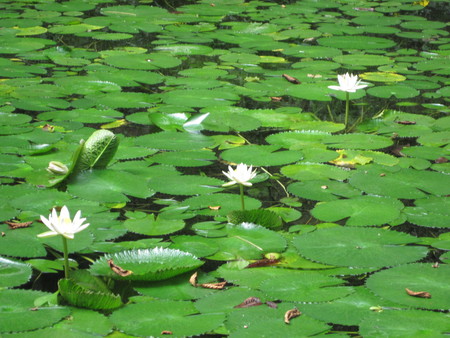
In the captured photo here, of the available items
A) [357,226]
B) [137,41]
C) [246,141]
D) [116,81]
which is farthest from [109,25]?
[357,226]

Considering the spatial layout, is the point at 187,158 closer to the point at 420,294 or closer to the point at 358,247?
the point at 358,247

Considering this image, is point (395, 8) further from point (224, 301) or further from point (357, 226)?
point (224, 301)

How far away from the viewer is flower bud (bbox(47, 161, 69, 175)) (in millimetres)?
2572

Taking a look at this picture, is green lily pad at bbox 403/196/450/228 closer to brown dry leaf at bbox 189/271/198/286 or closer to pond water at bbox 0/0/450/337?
pond water at bbox 0/0/450/337

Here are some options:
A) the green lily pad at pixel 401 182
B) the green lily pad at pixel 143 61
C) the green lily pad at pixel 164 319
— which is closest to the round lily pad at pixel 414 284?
the green lily pad at pixel 164 319

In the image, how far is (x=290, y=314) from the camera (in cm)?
175

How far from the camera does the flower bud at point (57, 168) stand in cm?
257

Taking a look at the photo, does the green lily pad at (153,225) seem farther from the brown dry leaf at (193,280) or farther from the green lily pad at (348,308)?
the green lily pad at (348,308)

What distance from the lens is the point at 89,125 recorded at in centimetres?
330

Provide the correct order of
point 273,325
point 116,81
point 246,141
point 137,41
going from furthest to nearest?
1. point 137,41
2. point 116,81
3. point 246,141
4. point 273,325

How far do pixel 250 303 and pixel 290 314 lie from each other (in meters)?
0.12

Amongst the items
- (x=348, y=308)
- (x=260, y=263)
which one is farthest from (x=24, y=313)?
(x=348, y=308)

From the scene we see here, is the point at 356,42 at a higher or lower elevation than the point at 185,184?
higher

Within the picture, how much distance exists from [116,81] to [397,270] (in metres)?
2.34
